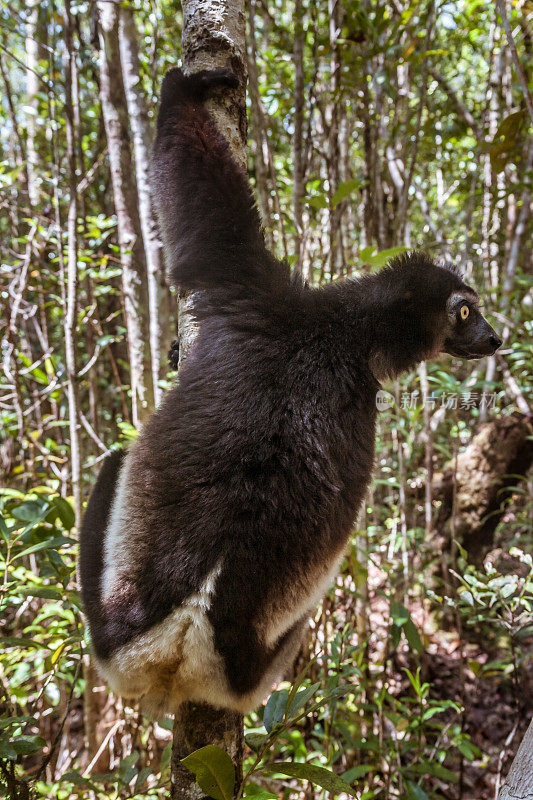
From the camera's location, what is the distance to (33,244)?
3.38 metres

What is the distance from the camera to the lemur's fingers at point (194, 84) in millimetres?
1763

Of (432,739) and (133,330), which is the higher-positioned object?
(133,330)

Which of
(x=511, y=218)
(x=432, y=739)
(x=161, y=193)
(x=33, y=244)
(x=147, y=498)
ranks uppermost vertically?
(x=511, y=218)

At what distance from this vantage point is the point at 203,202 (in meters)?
1.87

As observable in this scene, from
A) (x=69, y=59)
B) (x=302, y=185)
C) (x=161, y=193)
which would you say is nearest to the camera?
(x=161, y=193)

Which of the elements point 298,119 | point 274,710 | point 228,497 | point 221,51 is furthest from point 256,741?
point 298,119

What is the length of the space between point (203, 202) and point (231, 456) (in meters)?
0.93

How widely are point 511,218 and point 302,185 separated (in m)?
3.14

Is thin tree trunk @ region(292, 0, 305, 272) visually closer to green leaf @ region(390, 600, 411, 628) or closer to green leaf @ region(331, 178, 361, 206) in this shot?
green leaf @ region(331, 178, 361, 206)

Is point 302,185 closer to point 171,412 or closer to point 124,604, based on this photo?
point 171,412

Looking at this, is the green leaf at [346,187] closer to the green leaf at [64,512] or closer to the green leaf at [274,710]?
the green leaf at [64,512]

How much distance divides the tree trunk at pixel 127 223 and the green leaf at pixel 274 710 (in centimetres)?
164

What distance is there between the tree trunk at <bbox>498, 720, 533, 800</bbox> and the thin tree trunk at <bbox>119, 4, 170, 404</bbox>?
227 cm

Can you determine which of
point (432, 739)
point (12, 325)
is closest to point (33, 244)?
point (12, 325)
